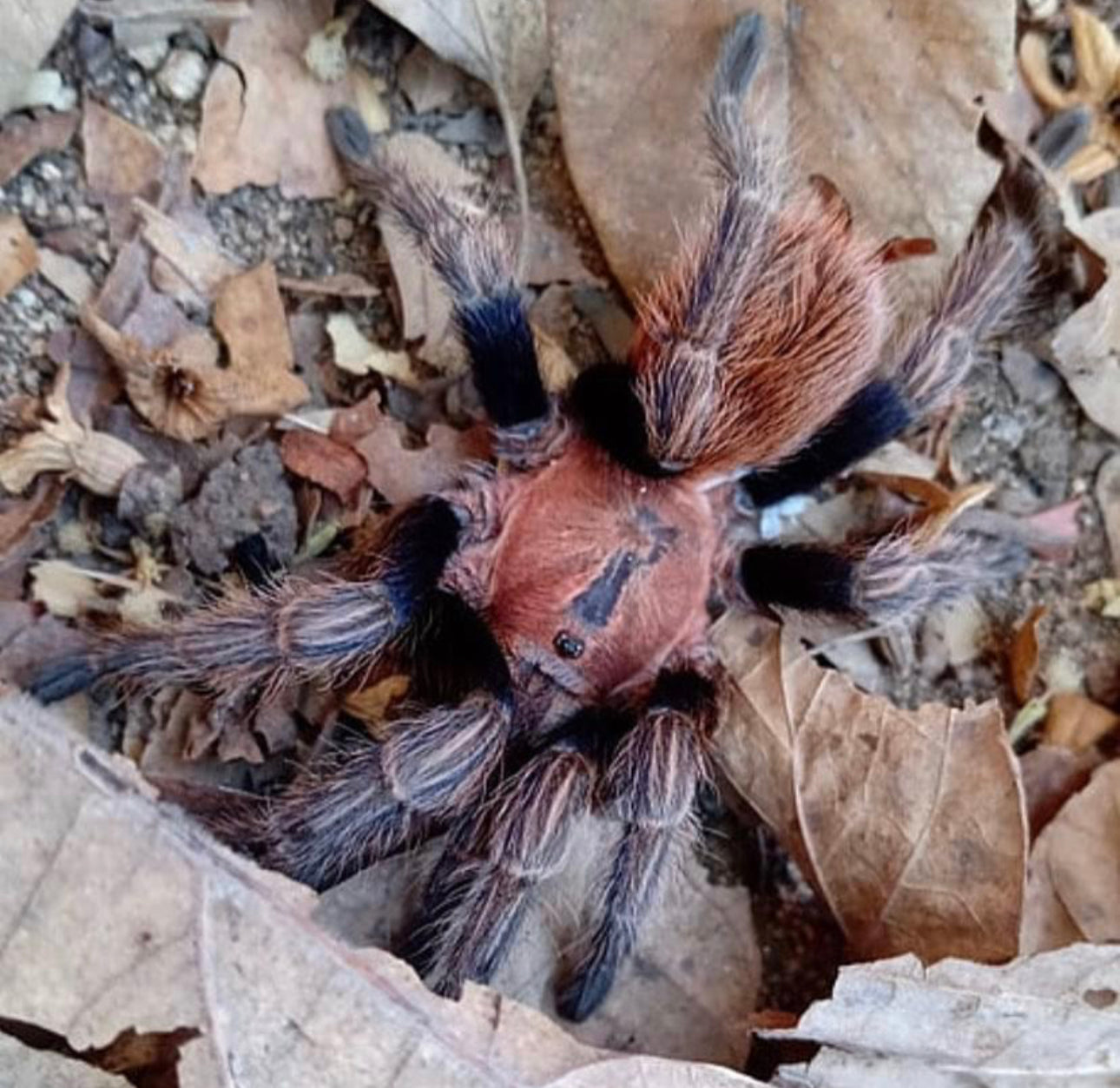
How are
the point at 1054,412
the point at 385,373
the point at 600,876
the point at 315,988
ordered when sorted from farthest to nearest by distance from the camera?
the point at 1054,412
the point at 385,373
the point at 600,876
the point at 315,988

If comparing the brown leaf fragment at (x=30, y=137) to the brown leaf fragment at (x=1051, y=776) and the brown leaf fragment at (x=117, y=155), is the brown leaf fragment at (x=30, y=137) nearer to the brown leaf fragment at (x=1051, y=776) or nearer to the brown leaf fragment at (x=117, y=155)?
the brown leaf fragment at (x=117, y=155)

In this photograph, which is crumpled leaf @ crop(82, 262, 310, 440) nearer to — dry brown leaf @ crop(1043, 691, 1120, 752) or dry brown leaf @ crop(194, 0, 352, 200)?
dry brown leaf @ crop(194, 0, 352, 200)

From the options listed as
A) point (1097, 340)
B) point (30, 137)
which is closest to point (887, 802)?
point (1097, 340)

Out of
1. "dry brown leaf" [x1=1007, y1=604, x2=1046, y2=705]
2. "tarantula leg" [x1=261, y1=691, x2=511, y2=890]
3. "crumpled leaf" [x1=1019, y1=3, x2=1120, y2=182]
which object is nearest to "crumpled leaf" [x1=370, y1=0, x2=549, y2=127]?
"crumpled leaf" [x1=1019, y1=3, x2=1120, y2=182]

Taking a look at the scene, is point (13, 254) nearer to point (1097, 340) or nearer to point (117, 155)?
point (117, 155)

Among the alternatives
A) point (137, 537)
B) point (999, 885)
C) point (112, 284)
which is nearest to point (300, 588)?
point (137, 537)

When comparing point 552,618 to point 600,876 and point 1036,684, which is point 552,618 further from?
point 1036,684
